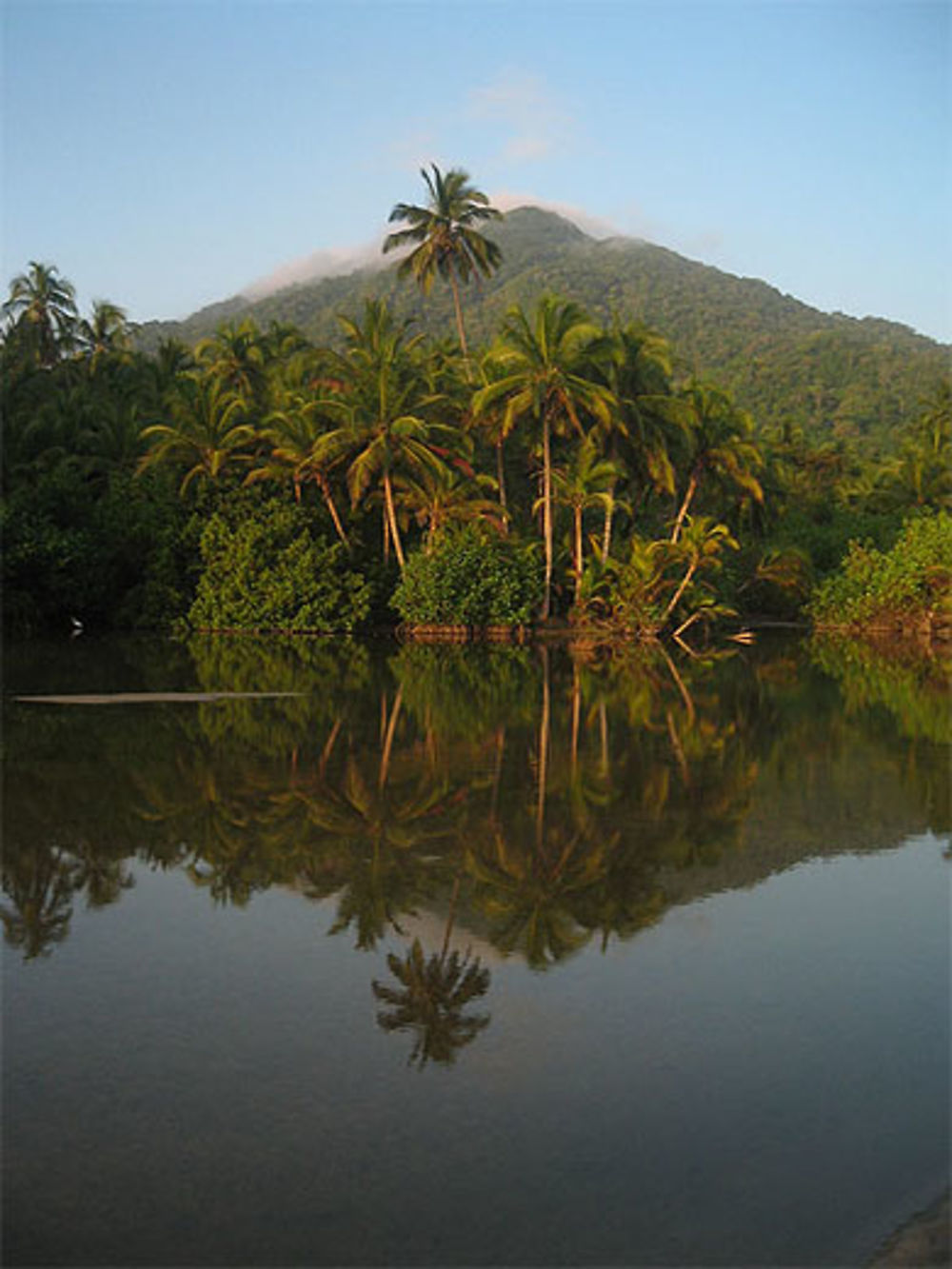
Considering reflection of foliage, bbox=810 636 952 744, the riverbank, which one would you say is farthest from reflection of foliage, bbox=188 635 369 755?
the riverbank

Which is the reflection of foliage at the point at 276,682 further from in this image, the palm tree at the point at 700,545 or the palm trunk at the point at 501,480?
the palm tree at the point at 700,545

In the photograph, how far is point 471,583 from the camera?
1294 inches

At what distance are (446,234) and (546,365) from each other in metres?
12.8

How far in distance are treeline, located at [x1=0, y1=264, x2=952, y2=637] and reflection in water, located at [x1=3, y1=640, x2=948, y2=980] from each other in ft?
48.3

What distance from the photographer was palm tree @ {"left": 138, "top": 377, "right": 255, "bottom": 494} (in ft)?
115

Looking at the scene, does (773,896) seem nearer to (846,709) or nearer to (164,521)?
(846,709)

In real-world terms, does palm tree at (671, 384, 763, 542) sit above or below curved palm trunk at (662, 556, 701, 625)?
above

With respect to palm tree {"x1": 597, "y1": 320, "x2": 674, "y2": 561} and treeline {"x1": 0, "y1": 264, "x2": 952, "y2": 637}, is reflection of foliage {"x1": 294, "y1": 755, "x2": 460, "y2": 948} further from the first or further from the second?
palm tree {"x1": 597, "y1": 320, "x2": 674, "y2": 561}

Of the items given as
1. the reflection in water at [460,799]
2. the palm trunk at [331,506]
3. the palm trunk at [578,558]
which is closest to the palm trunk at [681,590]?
the palm trunk at [578,558]

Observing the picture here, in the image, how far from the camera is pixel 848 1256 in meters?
3.25

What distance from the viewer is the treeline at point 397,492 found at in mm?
32625

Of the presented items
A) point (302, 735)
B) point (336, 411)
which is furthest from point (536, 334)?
point (302, 735)

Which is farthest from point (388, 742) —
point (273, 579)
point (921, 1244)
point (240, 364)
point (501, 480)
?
point (240, 364)

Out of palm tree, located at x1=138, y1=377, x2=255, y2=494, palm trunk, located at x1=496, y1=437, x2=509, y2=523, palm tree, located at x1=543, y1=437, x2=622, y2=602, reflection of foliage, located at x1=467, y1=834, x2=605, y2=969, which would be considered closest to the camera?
reflection of foliage, located at x1=467, y1=834, x2=605, y2=969
